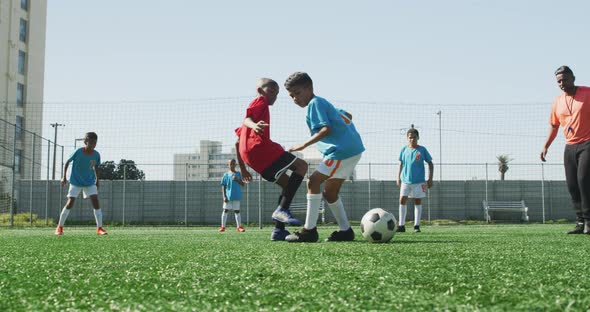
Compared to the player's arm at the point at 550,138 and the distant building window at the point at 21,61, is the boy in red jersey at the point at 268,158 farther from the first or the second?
the distant building window at the point at 21,61

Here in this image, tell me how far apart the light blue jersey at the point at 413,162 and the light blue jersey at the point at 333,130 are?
4536 millimetres

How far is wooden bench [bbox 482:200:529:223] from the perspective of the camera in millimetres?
24481

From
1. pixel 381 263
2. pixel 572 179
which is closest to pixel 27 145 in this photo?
pixel 572 179

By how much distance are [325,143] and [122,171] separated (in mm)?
19141

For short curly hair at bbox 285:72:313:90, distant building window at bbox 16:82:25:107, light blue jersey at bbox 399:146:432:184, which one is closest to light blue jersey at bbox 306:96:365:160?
short curly hair at bbox 285:72:313:90

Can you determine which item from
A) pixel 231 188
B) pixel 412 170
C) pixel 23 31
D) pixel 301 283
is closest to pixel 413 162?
pixel 412 170

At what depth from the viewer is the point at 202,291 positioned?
215 centimetres

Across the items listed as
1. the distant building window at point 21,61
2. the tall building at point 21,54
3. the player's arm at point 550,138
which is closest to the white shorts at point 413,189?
the player's arm at point 550,138

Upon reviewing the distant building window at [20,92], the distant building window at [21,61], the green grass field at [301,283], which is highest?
the distant building window at [21,61]

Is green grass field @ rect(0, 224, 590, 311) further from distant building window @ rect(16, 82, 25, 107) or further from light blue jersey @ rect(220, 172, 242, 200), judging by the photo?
distant building window @ rect(16, 82, 25, 107)

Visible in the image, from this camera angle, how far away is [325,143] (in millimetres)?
5875

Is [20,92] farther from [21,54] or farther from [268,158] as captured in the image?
[268,158]

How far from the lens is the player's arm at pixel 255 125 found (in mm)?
5609

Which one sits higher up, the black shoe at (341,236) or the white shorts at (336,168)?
the white shorts at (336,168)
